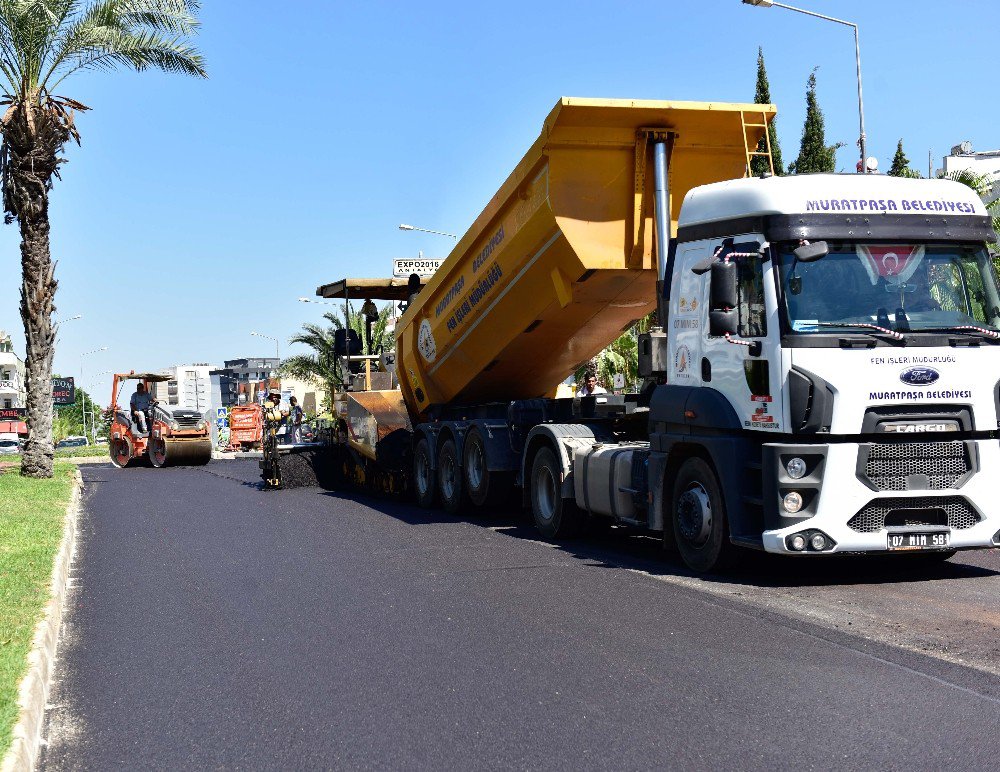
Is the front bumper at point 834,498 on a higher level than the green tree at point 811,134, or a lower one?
lower

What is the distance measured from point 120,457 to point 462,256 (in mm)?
19891

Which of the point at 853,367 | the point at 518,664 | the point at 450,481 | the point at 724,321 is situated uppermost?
the point at 724,321

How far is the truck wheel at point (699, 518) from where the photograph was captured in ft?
29.8

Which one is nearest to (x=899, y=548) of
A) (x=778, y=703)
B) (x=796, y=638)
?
(x=796, y=638)

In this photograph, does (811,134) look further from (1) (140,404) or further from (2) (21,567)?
(2) (21,567)

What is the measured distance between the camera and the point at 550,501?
12.3 meters

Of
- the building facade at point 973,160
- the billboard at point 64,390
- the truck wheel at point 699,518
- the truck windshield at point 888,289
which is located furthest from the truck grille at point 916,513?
the billboard at point 64,390

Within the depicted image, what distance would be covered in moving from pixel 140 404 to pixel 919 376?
81.2 ft

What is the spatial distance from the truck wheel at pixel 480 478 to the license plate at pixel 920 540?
241 inches

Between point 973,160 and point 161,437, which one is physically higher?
point 973,160

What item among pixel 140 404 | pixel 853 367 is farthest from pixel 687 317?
pixel 140 404

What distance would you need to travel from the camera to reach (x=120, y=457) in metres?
31.1

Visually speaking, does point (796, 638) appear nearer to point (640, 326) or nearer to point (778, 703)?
point (778, 703)

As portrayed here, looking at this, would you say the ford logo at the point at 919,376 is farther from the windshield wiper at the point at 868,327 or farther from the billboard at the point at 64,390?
the billboard at the point at 64,390
